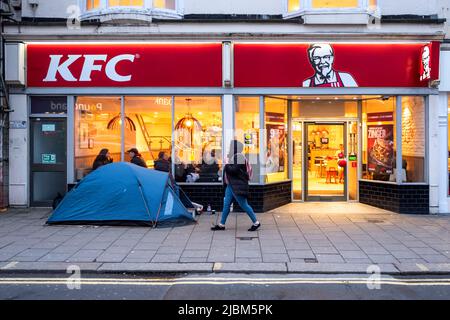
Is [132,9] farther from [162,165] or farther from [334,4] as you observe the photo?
[334,4]

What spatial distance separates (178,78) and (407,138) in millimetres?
5882

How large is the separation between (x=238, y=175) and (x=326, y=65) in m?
4.16

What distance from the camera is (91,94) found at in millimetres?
12422

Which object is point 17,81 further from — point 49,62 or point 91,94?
point 91,94

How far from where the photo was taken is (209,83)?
479 inches

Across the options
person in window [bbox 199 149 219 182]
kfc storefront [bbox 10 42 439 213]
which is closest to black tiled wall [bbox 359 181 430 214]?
kfc storefront [bbox 10 42 439 213]

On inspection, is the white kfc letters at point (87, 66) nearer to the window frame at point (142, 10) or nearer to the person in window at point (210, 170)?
the window frame at point (142, 10)

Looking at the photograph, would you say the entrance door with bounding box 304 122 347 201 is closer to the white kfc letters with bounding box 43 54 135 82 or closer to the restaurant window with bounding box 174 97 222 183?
the restaurant window with bounding box 174 97 222 183

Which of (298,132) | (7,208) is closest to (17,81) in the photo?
(7,208)

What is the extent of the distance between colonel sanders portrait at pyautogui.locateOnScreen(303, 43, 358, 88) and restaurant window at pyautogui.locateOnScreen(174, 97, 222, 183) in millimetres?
A: 2425

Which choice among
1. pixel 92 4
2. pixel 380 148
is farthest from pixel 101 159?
pixel 380 148

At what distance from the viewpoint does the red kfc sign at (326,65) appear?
12.1 meters

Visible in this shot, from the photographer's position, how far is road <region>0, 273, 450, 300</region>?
5.86 m

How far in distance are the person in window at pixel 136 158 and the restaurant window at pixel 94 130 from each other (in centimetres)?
55
